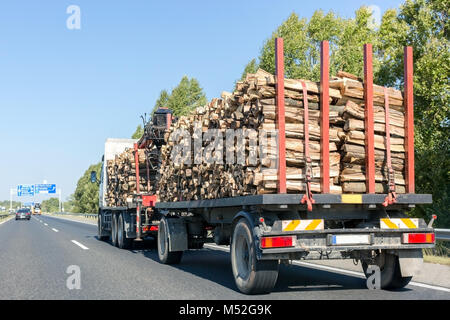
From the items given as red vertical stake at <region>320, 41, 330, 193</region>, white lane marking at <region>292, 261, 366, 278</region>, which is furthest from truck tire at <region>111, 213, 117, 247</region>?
red vertical stake at <region>320, 41, 330, 193</region>

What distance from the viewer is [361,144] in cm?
732

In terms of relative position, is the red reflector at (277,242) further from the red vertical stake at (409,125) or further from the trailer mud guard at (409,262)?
the red vertical stake at (409,125)

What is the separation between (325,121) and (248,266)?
90.0 inches

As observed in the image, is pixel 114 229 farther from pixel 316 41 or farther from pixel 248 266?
pixel 316 41

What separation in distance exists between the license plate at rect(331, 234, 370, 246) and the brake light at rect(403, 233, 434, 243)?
1.92ft

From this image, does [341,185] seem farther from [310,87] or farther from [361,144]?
[310,87]

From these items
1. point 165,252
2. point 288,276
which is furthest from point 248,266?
point 165,252

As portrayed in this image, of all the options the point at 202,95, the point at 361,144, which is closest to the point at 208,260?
the point at 361,144

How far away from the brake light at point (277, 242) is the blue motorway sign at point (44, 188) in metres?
96.2

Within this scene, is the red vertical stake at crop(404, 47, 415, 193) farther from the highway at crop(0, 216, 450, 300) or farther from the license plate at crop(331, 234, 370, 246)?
the highway at crop(0, 216, 450, 300)

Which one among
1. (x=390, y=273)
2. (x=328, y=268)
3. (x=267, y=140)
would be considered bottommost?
(x=328, y=268)

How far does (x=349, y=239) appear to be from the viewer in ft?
22.6

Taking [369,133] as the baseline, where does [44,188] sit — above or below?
below
